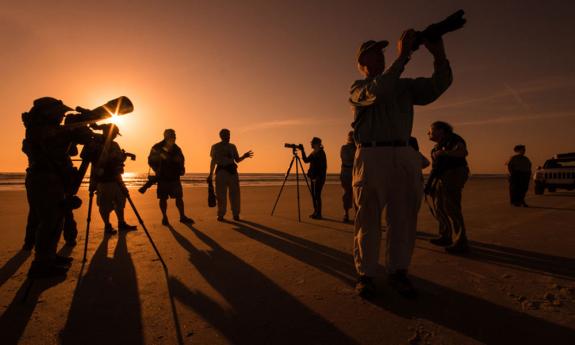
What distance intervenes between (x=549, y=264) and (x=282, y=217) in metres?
5.60

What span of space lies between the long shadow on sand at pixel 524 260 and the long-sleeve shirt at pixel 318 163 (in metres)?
3.99

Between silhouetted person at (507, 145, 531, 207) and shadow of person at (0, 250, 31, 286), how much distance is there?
41.8ft

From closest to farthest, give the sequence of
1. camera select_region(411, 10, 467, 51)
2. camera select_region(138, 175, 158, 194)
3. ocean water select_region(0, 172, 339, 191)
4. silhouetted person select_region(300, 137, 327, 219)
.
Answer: camera select_region(411, 10, 467, 51)
camera select_region(138, 175, 158, 194)
silhouetted person select_region(300, 137, 327, 219)
ocean water select_region(0, 172, 339, 191)

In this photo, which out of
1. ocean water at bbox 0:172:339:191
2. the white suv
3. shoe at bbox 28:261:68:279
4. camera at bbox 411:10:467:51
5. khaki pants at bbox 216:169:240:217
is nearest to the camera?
camera at bbox 411:10:467:51

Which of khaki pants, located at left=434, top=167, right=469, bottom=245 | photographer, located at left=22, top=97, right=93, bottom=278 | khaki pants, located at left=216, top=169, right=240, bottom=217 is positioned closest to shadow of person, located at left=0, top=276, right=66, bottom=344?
photographer, located at left=22, top=97, right=93, bottom=278

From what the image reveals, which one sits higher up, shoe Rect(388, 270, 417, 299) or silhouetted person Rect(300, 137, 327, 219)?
silhouetted person Rect(300, 137, 327, 219)

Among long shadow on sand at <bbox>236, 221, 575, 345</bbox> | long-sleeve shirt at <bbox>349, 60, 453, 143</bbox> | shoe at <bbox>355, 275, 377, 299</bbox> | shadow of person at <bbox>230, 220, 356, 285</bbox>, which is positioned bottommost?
shadow of person at <bbox>230, 220, 356, 285</bbox>

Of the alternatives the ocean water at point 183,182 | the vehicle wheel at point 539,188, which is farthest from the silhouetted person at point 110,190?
the ocean water at point 183,182

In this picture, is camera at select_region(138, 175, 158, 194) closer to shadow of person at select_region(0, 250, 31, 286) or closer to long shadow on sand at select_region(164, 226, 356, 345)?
shadow of person at select_region(0, 250, 31, 286)

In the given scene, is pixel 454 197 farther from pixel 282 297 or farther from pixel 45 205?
pixel 45 205

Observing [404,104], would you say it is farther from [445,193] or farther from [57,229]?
[57,229]

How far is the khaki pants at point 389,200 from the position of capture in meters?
2.72

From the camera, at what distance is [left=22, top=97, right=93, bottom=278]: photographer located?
318 centimetres

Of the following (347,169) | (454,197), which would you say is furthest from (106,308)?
(347,169)
